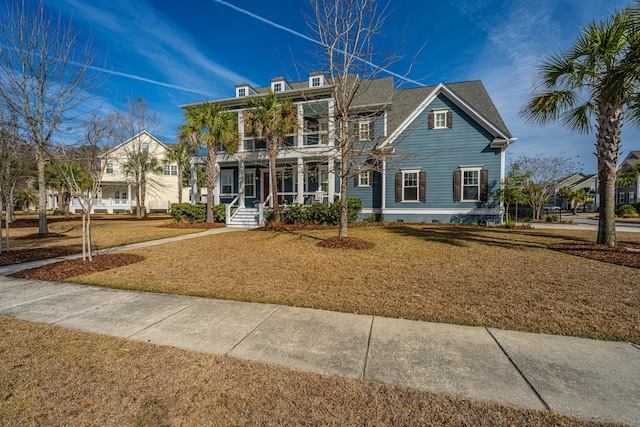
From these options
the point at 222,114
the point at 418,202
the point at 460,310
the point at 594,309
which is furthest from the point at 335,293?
the point at 222,114

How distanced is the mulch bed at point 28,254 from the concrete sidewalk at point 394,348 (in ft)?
14.3

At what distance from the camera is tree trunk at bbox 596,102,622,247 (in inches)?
323

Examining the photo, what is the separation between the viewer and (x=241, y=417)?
203cm

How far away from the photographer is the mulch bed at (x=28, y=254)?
7398 mm

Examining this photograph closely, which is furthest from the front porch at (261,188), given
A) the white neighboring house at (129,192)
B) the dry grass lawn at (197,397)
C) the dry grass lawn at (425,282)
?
the white neighboring house at (129,192)

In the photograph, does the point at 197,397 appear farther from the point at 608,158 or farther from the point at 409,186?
the point at 409,186

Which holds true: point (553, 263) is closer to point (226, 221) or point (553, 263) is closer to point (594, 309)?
point (594, 309)

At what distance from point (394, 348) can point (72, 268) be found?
24.5ft

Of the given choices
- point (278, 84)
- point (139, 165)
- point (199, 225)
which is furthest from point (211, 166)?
point (139, 165)

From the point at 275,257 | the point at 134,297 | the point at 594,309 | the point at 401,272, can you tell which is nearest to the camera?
the point at 594,309

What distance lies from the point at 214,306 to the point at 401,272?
3893 millimetres

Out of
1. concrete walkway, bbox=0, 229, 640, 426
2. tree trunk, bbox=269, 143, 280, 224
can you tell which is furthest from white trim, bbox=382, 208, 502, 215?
concrete walkway, bbox=0, 229, 640, 426

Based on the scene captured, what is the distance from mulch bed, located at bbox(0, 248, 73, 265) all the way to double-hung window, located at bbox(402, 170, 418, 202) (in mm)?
15645

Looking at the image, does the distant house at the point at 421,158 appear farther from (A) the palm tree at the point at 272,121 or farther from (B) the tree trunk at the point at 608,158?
(B) the tree trunk at the point at 608,158
